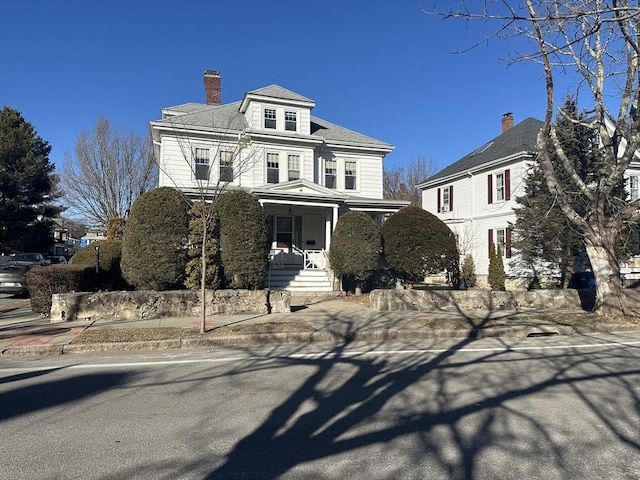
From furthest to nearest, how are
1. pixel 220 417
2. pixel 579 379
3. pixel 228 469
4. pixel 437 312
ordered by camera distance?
1. pixel 437 312
2. pixel 579 379
3. pixel 220 417
4. pixel 228 469

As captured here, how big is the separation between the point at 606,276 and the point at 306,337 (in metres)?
A: 8.22

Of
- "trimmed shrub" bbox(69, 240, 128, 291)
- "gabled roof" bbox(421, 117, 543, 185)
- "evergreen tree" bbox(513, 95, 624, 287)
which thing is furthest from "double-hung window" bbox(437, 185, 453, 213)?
"trimmed shrub" bbox(69, 240, 128, 291)

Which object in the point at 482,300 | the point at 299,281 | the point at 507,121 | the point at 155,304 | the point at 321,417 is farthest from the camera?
the point at 507,121

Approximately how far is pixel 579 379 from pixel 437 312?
651cm

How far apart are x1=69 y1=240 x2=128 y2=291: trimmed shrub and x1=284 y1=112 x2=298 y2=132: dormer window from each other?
33.1 ft

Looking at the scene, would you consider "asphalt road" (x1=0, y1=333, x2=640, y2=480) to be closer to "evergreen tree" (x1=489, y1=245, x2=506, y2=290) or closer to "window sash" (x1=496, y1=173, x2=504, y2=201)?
"evergreen tree" (x1=489, y1=245, x2=506, y2=290)

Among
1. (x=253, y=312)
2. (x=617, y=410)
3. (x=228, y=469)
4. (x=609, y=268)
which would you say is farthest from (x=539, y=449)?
(x=609, y=268)

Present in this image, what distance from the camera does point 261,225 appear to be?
1334 centimetres

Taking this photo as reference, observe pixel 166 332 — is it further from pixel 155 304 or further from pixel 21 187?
pixel 21 187

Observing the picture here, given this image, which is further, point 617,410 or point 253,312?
point 253,312

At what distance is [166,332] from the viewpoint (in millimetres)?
9312

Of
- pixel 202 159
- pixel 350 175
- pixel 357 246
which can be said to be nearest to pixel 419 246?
pixel 357 246

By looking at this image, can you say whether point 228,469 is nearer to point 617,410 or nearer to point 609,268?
point 617,410

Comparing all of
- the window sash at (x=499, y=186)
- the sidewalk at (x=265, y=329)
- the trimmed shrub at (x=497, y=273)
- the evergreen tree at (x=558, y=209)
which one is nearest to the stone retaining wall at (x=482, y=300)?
the sidewalk at (x=265, y=329)
